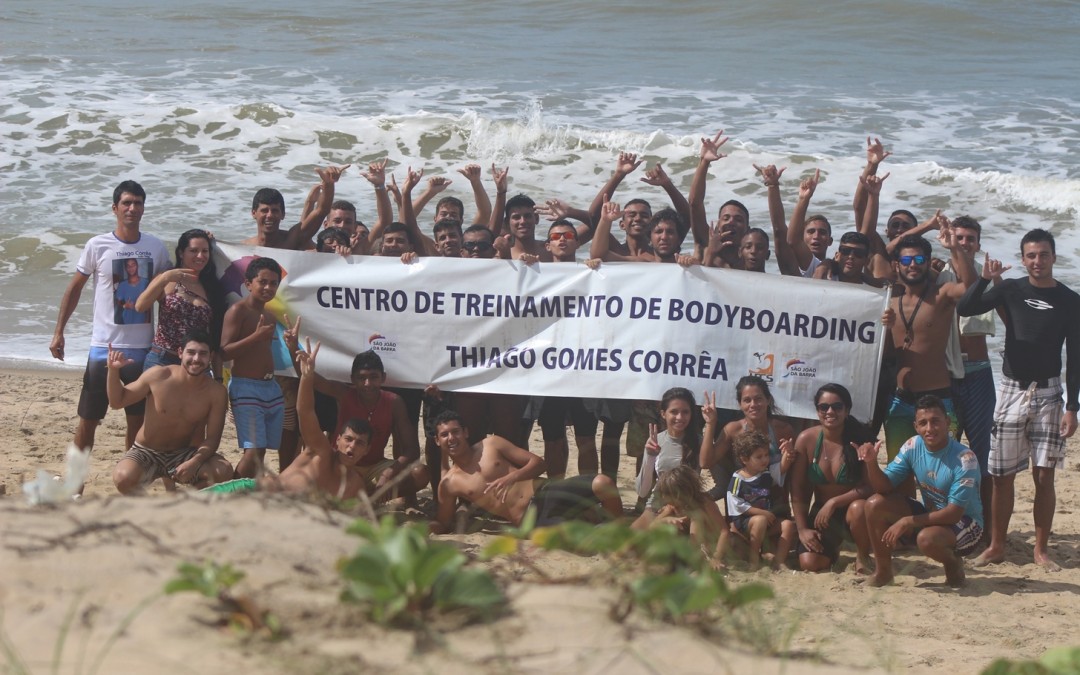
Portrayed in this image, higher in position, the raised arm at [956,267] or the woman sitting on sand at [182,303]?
the raised arm at [956,267]

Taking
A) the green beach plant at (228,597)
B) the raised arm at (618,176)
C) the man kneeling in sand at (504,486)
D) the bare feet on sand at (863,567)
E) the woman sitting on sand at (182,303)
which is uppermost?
the raised arm at (618,176)

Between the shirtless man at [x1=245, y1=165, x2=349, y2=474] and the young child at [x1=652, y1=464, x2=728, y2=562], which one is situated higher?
the shirtless man at [x1=245, y1=165, x2=349, y2=474]

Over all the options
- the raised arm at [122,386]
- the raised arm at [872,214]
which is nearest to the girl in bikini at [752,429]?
the raised arm at [872,214]

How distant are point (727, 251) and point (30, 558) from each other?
5.16 meters

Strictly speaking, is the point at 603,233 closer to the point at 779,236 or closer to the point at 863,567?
the point at 779,236

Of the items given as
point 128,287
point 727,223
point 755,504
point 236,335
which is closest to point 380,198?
point 236,335

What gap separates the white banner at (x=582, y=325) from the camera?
7125 mm

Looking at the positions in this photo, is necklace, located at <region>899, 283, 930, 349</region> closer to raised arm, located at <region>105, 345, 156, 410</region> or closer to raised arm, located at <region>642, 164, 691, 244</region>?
raised arm, located at <region>642, 164, 691, 244</region>

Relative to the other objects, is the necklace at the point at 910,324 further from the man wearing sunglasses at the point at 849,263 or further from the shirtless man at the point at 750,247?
the shirtless man at the point at 750,247

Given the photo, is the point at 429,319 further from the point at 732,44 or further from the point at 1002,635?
the point at 732,44

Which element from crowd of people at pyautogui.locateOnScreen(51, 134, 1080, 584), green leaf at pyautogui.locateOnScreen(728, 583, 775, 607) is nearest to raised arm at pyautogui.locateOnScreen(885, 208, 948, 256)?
A: crowd of people at pyautogui.locateOnScreen(51, 134, 1080, 584)

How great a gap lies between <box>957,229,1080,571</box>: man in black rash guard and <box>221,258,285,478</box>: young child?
3.98m

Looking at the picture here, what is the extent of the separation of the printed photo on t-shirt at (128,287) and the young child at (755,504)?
3.58 metres

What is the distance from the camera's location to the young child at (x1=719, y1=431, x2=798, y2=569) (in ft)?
21.8
